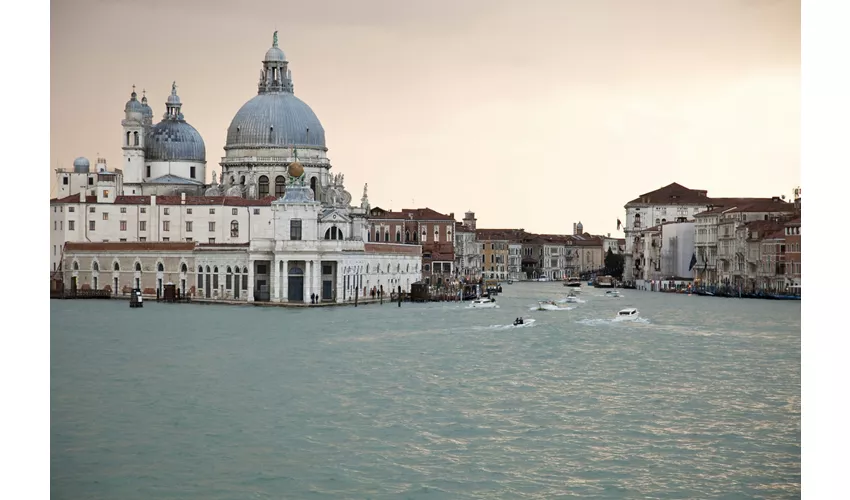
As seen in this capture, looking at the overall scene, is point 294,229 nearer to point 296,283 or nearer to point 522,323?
Answer: point 296,283

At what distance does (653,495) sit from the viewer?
5.88 metres

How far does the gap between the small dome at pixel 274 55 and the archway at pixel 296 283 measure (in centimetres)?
569

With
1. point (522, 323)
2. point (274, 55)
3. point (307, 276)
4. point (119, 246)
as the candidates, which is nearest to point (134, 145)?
point (274, 55)

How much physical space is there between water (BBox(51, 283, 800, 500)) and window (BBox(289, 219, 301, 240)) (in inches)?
244

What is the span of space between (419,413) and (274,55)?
17083 millimetres

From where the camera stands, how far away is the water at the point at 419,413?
20.1ft

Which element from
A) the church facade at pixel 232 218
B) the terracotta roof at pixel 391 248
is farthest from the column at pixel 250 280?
the terracotta roof at pixel 391 248

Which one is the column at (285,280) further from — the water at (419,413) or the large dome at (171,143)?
the large dome at (171,143)

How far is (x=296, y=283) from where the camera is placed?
19.9m

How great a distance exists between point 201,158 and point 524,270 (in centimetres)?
2400

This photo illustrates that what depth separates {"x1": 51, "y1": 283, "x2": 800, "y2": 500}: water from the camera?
6.13 metres
